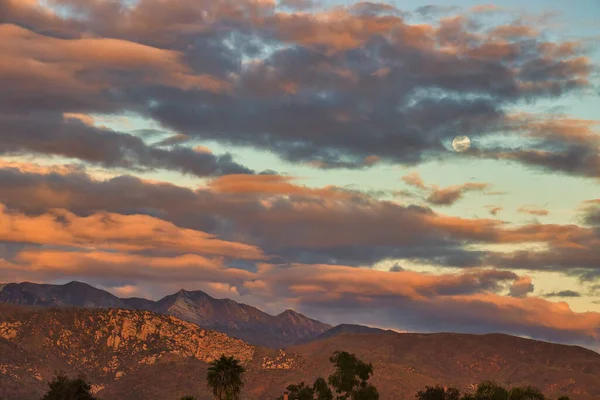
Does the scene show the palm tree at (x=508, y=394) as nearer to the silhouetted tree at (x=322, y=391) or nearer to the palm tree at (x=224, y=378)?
the silhouetted tree at (x=322, y=391)

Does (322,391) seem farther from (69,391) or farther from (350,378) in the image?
(69,391)

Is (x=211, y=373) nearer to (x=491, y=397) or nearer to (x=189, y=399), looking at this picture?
(x=189, y=399)

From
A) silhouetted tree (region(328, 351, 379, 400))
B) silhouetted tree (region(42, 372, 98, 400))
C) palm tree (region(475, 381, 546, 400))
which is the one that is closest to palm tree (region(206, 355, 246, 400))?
silhouetted tree (region(328, 351, 379, 400))

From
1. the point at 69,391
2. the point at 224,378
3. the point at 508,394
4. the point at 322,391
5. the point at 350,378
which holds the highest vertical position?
the point at 350,378

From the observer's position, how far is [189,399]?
157 meters

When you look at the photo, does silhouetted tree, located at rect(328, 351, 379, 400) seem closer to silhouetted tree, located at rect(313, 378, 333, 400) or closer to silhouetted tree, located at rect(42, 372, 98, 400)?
silhouetted tree, located at rect(313, 378, 333, 400)

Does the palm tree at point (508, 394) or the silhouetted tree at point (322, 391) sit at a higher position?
the palm tree at point (508, 394)

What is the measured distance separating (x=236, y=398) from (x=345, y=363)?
38.2 m

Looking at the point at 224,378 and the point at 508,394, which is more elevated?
the point at 508,394

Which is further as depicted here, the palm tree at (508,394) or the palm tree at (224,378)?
the palm tree at (508,394)

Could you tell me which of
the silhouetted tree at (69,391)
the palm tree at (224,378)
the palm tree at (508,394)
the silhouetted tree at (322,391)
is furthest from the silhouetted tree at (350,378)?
the silhouetted tree at (69,391)

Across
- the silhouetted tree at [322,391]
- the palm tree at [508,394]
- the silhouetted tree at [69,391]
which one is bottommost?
the silhouetted tree at [69,391]

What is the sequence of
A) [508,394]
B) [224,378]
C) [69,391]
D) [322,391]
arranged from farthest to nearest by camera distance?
[508,394]
[322,391]
[69,391]
[224,378]

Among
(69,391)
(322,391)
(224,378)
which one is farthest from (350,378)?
(69,391)
